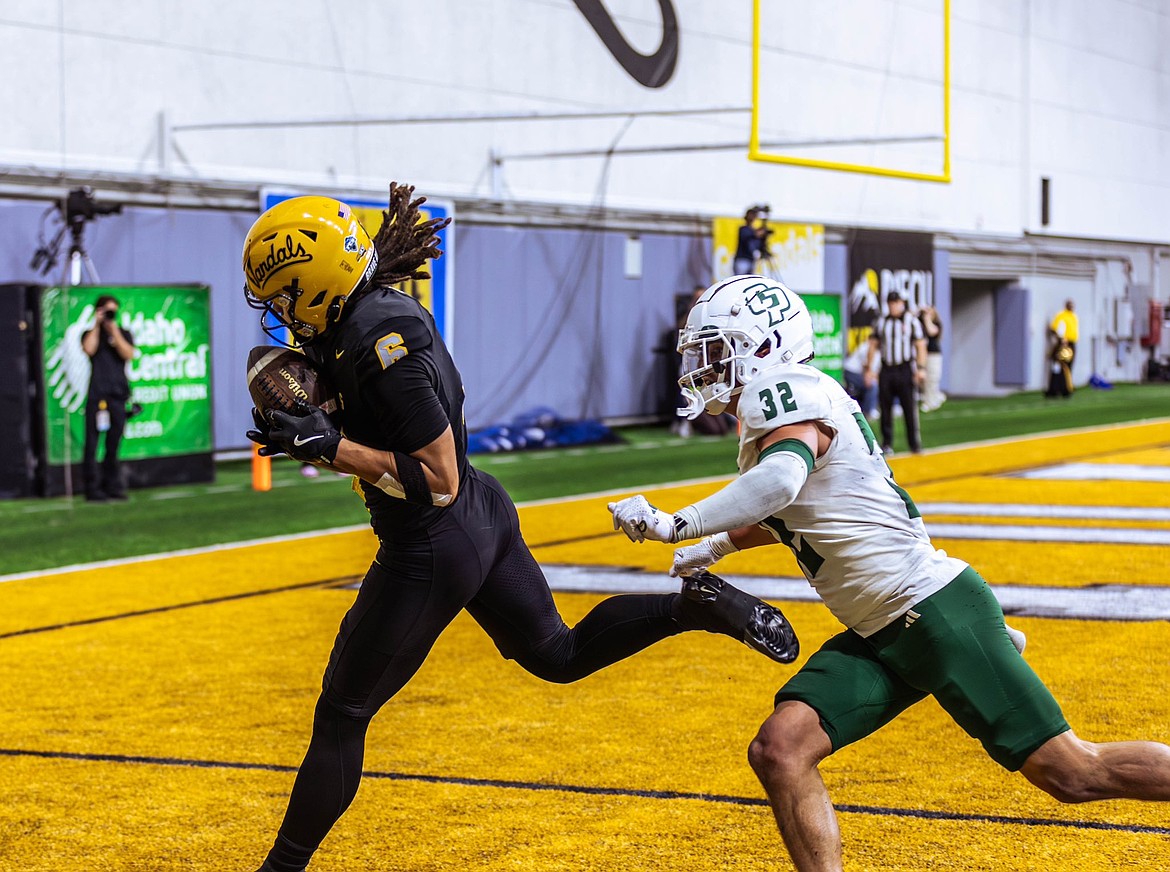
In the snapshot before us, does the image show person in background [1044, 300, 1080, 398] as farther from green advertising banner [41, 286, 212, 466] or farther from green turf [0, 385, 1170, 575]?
green advertising banner [41, 286, 212, 466]

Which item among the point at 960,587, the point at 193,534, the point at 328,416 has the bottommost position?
the point at 193,534

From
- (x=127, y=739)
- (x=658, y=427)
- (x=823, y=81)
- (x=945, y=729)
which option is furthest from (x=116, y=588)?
(x=823, y=81)

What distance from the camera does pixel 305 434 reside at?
12.7 feet

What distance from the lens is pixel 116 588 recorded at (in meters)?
9.64

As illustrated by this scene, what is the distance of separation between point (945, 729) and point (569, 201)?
1780cm

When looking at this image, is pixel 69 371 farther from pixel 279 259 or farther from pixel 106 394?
pixel 279 259

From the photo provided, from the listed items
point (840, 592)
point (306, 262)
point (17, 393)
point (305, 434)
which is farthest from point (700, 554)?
point (17, 393)

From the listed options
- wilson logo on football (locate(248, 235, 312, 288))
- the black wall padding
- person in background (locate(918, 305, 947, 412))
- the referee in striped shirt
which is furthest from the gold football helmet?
person in background (locate(918, 305, 947, 412))

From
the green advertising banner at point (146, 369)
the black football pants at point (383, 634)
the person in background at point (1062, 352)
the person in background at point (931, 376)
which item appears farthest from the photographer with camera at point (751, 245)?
the black football pants at point (383, 634)

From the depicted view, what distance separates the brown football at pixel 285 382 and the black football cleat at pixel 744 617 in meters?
1.10

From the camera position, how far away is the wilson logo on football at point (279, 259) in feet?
13.1

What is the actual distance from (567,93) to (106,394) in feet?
36.6

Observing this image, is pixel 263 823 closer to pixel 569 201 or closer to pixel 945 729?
pixel 945 729

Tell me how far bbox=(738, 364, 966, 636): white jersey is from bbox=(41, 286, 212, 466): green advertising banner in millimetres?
11458
